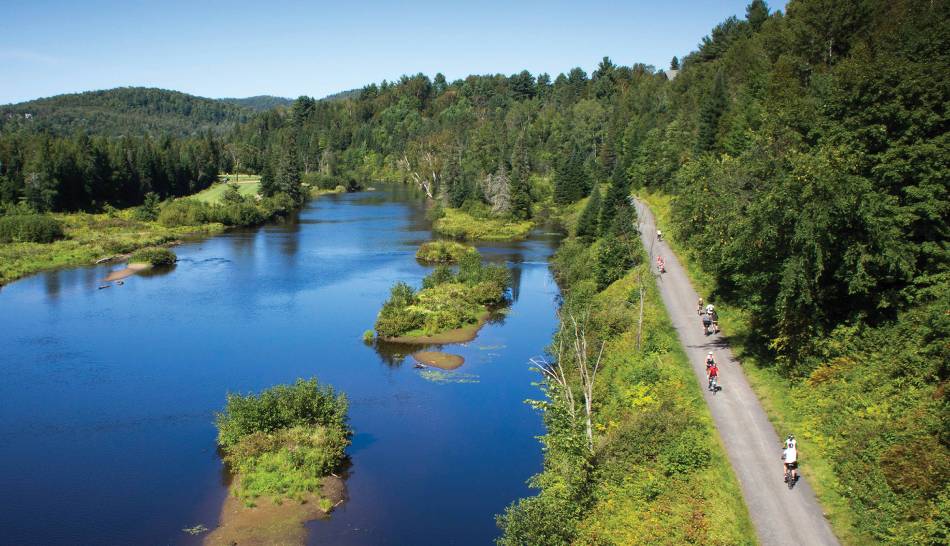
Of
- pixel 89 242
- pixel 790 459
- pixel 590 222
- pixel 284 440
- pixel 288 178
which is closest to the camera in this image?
pixel 790 459

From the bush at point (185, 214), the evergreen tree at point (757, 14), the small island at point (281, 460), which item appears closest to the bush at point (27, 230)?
the bush at point (185, 214)

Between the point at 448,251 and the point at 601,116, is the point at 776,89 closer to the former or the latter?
the point at 448,251

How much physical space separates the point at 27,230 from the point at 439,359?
70.0 metres

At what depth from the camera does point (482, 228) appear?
10250cm

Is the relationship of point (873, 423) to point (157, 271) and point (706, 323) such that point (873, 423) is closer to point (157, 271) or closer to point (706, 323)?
point (706, 323)

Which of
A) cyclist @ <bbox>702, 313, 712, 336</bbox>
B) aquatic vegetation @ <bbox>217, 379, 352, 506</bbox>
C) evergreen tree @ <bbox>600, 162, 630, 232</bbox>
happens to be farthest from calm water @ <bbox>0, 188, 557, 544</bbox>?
cyclist @ <bbox>702, 313, 712, 336</bbox>

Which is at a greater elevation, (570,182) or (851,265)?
(570,182)

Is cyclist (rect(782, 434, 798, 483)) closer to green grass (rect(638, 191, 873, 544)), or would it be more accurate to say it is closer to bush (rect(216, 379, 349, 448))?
green grass (rect(638, 191, 873, 544))

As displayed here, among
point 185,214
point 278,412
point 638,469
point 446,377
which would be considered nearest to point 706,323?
point 638,469

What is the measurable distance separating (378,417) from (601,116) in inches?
4472

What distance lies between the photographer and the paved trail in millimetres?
21781

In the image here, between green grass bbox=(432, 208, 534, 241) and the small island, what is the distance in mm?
64302

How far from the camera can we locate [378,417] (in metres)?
39.4

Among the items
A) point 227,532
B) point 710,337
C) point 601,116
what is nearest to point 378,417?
point 227,532
